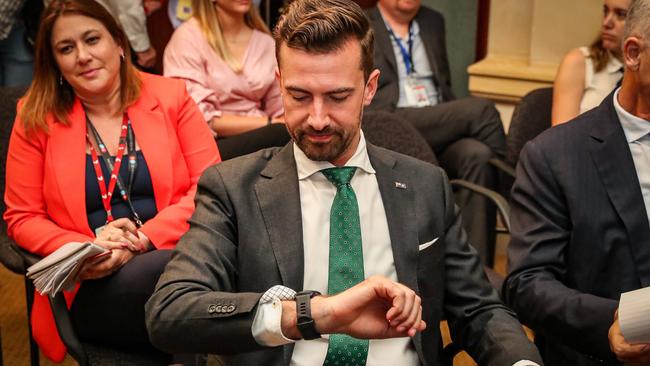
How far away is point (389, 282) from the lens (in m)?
1.57

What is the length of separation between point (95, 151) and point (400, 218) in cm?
116

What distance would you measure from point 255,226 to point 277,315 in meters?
0.31

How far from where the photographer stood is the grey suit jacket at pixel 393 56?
4113 millimetres

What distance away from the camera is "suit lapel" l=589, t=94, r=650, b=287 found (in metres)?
2.09

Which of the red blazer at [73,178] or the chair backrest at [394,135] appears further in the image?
the chair backrest at [394,135]

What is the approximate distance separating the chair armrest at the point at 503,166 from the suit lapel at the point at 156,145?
1.38 metres

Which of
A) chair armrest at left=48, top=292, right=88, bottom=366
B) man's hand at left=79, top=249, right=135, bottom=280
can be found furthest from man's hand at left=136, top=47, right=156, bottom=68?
chair armrest at left=48, top=292, right=88, bottom=366

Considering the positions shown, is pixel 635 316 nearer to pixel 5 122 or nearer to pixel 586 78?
pixel 586 78

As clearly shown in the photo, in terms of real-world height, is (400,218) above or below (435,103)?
above

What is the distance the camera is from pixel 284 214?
1909mm

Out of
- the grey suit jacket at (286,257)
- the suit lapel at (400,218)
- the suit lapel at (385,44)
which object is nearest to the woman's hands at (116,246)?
the grey suit jacket at (286,257)

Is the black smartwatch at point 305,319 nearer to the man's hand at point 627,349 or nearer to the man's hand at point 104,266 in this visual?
the man's hand at point 627,349

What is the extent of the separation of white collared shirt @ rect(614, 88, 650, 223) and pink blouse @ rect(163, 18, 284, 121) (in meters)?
1.75

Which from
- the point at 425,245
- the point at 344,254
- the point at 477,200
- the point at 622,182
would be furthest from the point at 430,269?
the point at 477,200
